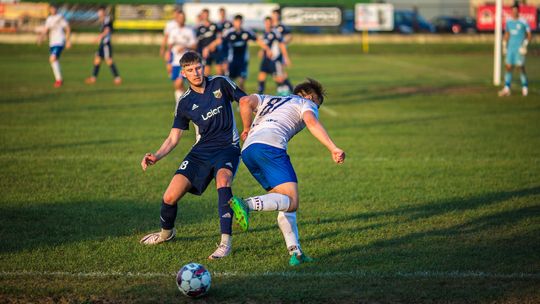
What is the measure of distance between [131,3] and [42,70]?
60.2ft

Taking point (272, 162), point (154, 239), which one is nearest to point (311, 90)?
point (272, 162)

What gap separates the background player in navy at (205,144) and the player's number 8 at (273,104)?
1.14 ft

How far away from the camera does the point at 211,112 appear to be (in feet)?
24.2

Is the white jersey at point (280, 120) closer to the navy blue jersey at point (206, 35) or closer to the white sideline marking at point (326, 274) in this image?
the white sideline marking at point (326, 274)

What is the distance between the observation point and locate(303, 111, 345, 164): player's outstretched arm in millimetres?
6438

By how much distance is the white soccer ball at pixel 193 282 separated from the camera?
5.92 m

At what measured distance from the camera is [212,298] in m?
6.03

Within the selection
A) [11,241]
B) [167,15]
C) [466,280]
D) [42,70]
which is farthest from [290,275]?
[167,15]

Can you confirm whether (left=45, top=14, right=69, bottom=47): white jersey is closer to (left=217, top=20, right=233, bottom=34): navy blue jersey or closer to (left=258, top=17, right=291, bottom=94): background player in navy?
(left=217, top=20, right=233, bottom=34): navy blue jersey

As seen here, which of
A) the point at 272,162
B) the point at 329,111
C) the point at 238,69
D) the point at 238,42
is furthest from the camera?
the point at 238,69

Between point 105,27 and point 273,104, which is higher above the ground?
point 105,27

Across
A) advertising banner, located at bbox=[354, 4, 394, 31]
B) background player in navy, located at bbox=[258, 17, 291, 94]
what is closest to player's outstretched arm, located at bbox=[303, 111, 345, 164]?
background player in navy, located at bbox=[258, 17, 291, 94]

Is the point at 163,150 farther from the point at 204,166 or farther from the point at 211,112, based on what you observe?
the point at 211,112

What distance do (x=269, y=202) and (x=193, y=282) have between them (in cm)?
109
